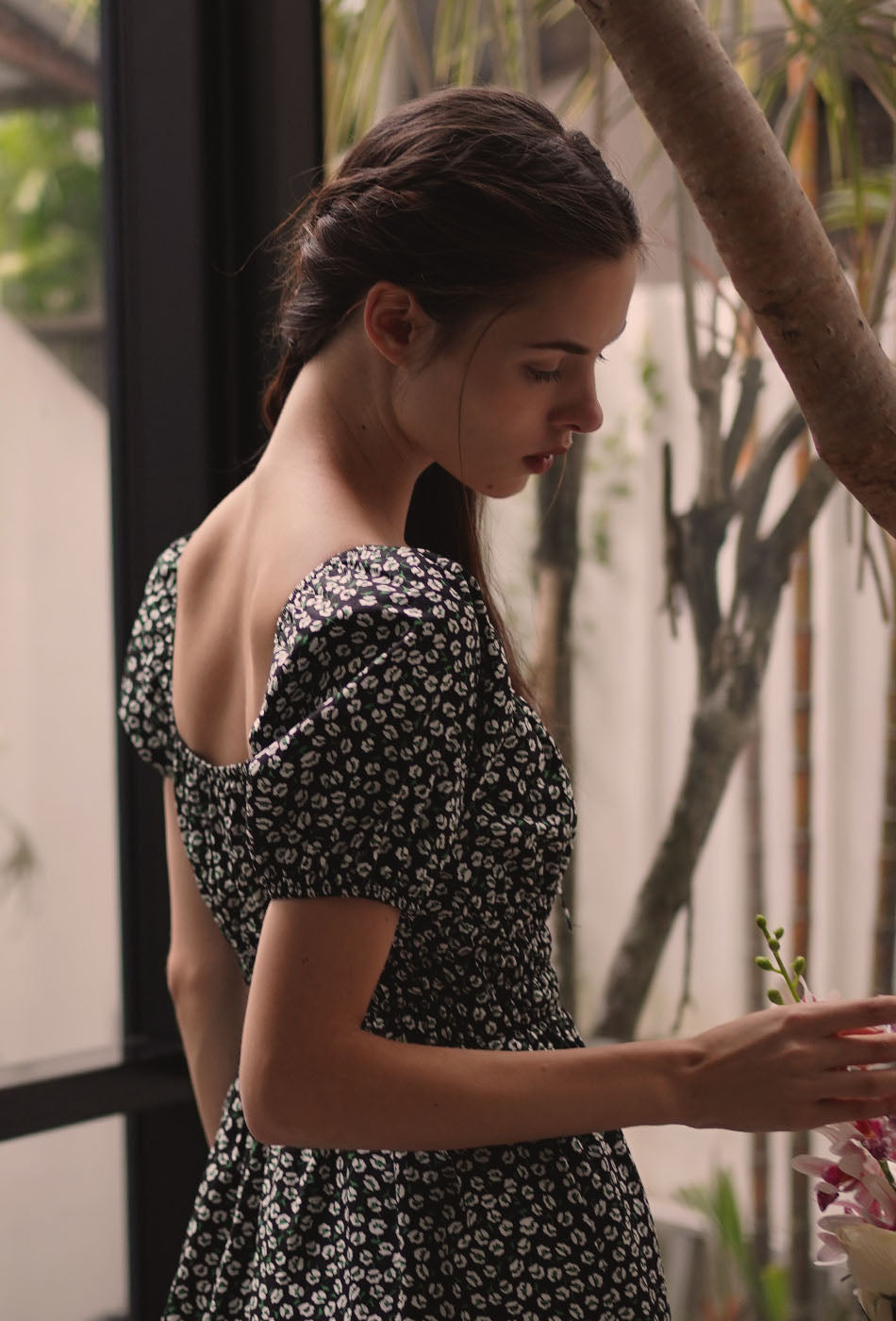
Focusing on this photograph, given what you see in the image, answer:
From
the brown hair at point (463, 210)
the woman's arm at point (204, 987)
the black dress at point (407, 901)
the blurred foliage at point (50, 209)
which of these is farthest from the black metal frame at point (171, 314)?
the brown hair at point (463, 210)

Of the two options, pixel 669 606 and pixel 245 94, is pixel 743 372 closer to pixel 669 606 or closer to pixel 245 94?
pixel 669 606

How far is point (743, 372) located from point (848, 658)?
35 cm

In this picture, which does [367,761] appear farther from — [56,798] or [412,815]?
[56,798]

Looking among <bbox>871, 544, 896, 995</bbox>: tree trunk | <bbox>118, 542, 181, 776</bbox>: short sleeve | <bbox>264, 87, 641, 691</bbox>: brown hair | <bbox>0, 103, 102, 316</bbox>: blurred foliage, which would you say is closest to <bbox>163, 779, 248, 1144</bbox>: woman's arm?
<bbox>118, 542, 181, 776</bbox>: short sleeve

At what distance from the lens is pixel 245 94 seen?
187 centimetres

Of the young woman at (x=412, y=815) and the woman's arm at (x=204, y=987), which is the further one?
the woman's arm at (x=204, y=987)

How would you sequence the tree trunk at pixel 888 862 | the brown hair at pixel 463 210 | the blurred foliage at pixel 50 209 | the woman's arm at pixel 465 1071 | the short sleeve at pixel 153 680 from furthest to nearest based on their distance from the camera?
the blurred foliage at pixel 50 209
the tree trunk at pixel 888 862
the short sleeve at pixel 153 680
the brown hair at pixel 463 210
the woman's arm at pixel 465 1071

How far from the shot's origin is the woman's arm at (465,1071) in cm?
84

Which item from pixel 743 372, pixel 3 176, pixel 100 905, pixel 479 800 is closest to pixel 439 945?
pixel 479 800

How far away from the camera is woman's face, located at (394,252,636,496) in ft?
3.18

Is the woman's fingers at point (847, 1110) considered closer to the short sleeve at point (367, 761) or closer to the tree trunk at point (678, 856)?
Answer: the short sleeve at point (367, 761)

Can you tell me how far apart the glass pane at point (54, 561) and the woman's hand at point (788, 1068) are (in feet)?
4.08

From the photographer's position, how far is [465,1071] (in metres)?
0.87

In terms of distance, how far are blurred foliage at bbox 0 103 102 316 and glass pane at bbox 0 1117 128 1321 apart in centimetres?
112
